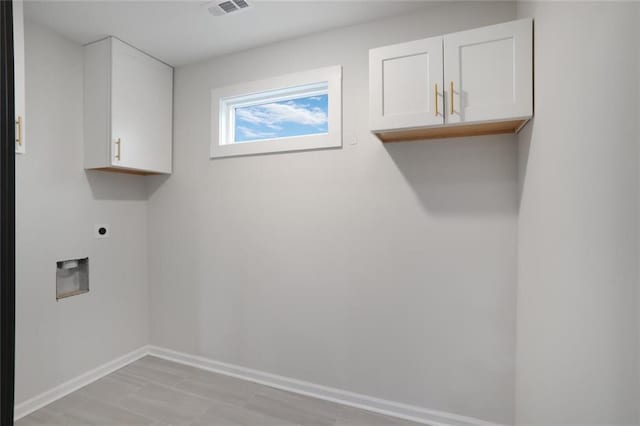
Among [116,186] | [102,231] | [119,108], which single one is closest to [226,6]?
[119,108]

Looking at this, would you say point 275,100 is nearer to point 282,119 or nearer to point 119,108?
point 282,119

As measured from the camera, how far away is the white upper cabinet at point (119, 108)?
241cm

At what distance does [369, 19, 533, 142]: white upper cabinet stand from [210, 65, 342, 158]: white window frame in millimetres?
501

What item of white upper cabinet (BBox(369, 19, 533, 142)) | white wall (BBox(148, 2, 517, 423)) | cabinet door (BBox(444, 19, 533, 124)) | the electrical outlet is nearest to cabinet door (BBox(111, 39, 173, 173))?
white wall (BBox(148, 2, 517, 423))

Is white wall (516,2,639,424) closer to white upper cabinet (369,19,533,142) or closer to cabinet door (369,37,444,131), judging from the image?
white upper cabinet (369,19,533,142)

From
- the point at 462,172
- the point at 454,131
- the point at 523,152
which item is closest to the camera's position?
the point at 523,152

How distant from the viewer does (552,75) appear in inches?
51.4

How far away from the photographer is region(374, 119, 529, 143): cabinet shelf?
174 centimetres

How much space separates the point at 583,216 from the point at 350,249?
4.65 ft

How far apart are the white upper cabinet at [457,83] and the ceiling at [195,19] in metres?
0.53

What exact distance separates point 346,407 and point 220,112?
2.48 metres

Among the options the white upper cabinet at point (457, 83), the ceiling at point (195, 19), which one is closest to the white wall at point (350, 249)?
the ceiling at point (195, 19)

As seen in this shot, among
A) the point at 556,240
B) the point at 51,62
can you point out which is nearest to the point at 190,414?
the point at 556,240

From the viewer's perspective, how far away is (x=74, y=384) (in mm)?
2432
